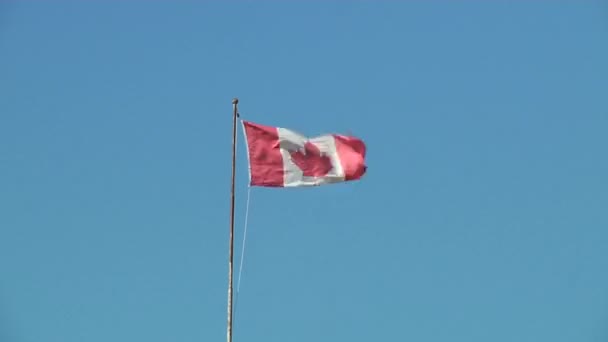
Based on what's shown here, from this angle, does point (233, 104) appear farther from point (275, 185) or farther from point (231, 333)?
point (231, 333)

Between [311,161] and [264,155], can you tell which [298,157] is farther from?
[264,155]

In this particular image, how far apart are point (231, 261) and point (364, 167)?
6.53m

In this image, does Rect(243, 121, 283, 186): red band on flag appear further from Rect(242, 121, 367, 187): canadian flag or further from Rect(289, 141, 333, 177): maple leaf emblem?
Rect(289, 141, 333, 177): maple leaf emblem

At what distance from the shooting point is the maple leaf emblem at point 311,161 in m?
40.1

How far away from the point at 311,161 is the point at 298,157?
0.46 meters

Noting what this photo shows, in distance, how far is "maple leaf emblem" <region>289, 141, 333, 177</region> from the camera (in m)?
40.1

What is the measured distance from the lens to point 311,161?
132ft

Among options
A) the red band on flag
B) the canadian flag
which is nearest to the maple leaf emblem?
the canadian flag

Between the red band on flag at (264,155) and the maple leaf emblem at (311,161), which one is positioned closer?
the red band on flag at (264,155)

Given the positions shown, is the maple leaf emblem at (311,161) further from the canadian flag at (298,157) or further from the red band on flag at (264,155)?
the red band on flag at (264,155)

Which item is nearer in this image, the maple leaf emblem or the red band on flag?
the red band on flag

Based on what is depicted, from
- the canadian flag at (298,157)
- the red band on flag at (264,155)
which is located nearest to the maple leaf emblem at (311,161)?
the canadian flag at (298,157)

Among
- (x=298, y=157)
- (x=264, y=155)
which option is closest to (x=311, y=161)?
(x=298, y=157)

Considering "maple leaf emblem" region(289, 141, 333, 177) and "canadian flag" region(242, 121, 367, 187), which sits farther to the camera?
"maple leaf emblem" region(289, 141, 333, 177)
